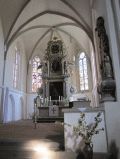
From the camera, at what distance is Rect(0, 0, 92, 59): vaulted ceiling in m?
11.2

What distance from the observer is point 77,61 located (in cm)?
1647

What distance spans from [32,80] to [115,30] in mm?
12857

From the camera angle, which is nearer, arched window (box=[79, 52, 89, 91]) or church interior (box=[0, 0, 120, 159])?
church interior (box=[0, 0, 120, 159])

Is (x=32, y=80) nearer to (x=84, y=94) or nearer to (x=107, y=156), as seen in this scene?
(x=84, y=94)

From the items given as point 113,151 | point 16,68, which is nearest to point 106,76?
point 113,151

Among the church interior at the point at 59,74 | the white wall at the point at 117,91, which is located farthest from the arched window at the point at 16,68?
the white wall at the point at 117,91

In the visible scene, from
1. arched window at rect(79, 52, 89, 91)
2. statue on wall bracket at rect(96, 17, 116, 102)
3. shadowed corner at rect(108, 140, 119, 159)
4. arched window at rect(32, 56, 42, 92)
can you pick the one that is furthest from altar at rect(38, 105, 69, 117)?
shadowed corner at rect(108, 140, 119, 159)

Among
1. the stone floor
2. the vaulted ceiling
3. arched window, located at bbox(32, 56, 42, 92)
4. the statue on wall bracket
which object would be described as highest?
the vaulted ceiling

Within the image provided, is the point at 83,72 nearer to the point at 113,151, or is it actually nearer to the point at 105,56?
the point at 105,56

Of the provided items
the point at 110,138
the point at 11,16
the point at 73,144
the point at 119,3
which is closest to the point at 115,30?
the point at 119,3

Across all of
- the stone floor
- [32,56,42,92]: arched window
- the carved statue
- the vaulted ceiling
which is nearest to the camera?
the stone floor

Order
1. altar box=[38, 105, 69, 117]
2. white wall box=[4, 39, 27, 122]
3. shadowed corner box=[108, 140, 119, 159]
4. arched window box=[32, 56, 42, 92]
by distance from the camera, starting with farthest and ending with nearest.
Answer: arched window box=[32, 56, 42, 92] < white wall box=[4, 39, 27, 122] < altar box=[38, 105, 69, 117] < shadowed corner box=[108, 140, 119, 159]

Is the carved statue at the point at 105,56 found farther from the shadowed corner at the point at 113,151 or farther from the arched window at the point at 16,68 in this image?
the arched window at the point at 16,68

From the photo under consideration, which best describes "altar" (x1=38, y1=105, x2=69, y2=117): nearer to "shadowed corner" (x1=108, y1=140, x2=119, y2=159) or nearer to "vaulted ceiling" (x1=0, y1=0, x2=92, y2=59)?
"vaulted ceiling" (x1=0, y1=0, x2=92, y2=59)
